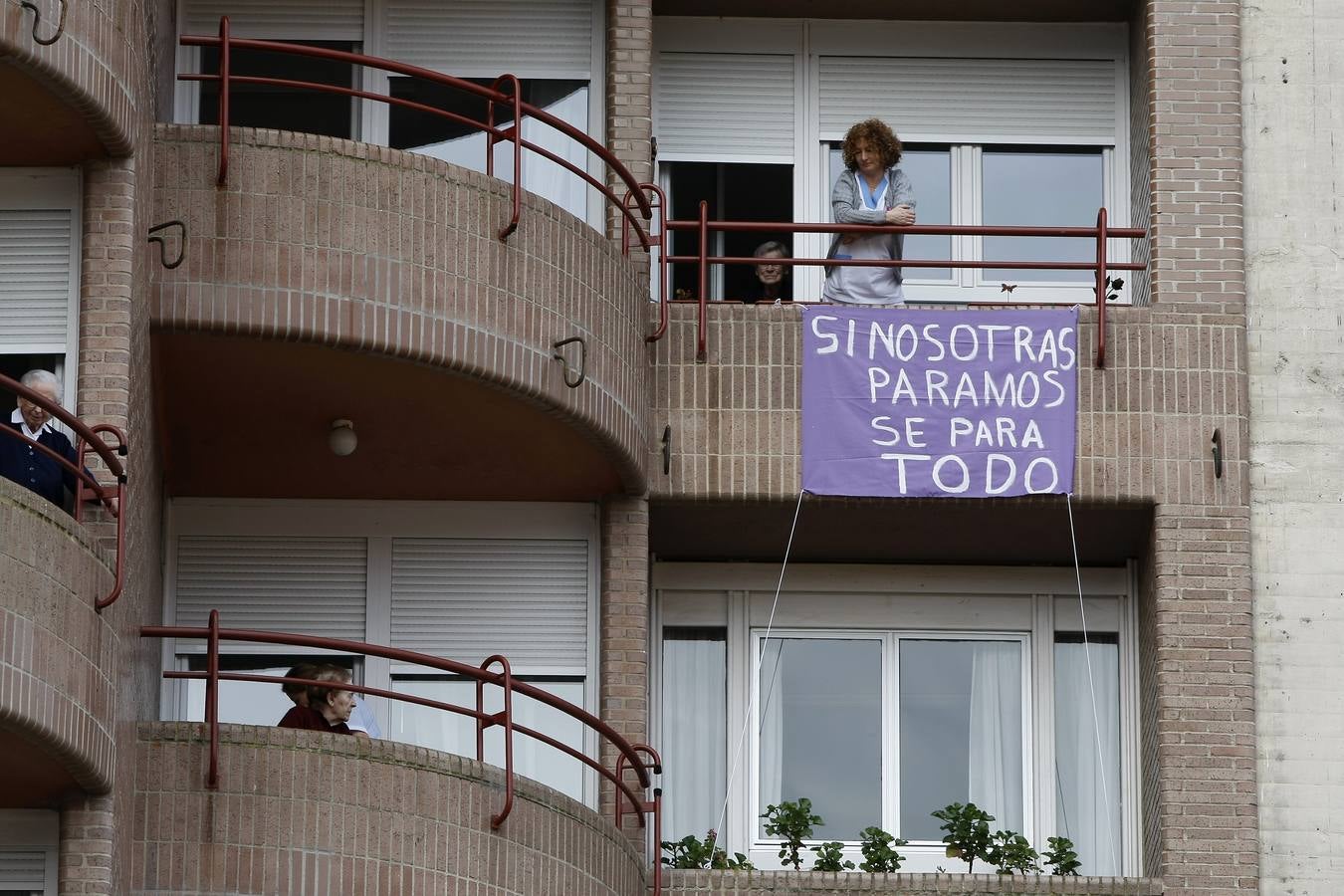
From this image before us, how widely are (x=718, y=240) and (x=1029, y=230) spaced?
250 cm

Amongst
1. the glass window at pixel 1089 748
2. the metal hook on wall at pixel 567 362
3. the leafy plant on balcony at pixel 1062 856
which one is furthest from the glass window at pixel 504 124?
the leafy plant on balcony at pixel 1062 856

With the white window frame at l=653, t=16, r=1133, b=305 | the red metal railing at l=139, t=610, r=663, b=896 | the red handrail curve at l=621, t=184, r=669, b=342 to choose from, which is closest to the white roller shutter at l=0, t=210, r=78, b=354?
the red metal railing at l=139, t=610, r=663, b=896

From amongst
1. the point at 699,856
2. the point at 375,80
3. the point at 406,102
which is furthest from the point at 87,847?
the point at 375,80

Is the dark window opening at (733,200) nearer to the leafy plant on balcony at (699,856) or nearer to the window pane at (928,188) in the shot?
the window pane at (928,188)

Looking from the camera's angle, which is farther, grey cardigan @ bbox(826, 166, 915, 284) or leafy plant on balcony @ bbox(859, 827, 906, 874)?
grey cardigan @ bbox(826, 166, 915, 284)

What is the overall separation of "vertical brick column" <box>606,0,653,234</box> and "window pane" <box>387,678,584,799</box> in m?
3.38

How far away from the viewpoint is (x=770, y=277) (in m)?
20.8

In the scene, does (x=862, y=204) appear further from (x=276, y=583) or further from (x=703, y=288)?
(x=276, y=583)

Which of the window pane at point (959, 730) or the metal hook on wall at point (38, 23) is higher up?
the metal hook on wall at point (38, 23)

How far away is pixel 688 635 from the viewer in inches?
811

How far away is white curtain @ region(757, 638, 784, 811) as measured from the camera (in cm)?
2027

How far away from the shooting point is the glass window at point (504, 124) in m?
20.6

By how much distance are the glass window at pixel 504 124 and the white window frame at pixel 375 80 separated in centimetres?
6

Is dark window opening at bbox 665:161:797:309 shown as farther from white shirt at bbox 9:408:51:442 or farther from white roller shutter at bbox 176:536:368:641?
white shirt at bbox 9:408:51:442
